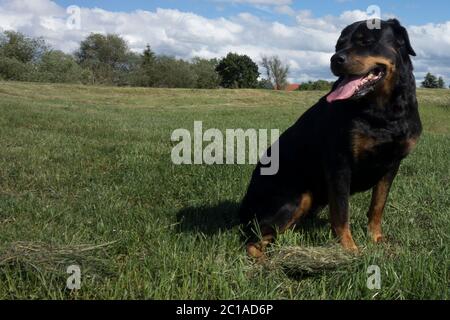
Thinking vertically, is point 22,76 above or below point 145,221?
above

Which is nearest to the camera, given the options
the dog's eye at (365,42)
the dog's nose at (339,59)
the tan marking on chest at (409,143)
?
the dog's nose at (339,59)

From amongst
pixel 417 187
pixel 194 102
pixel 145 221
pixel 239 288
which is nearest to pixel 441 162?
pixel 417 187

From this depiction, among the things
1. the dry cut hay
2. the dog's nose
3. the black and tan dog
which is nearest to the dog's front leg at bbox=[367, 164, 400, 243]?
the black and tan dog

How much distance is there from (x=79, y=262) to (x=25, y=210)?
80.3 inches

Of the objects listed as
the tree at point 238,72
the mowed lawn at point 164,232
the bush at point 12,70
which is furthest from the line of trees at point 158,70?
the mowed lawn at point 164,232

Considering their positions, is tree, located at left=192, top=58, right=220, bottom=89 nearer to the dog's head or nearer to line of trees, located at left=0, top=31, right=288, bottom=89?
line of trees, located at left=0, top=31, right=288, bottom=89

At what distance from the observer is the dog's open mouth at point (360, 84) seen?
147 inches

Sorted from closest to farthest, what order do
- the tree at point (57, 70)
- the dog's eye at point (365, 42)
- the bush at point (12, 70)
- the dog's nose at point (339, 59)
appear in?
the dog's nose at point (339, 59) < the dog's eye at point (365, 42) < the bush at point (12, 70) < the tree at point (57, 70)

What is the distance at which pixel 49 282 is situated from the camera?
2969 mm

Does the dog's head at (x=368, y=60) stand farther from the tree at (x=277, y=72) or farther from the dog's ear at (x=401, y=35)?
the tree at (x=277, y=72)

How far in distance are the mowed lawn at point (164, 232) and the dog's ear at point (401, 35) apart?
1527 mm

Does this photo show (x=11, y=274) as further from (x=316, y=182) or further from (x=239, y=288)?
(x=316, y=182)

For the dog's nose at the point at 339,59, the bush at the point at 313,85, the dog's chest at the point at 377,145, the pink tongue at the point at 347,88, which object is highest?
the bush at the point at 313,85
